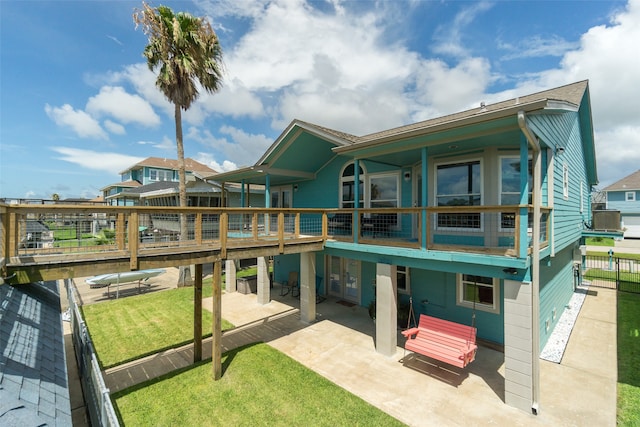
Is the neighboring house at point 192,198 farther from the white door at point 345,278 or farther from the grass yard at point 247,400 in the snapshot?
the white door at point 345,278

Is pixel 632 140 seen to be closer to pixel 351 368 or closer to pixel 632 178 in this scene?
pixel 632 178

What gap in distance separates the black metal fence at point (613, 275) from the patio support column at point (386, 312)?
13.6 m

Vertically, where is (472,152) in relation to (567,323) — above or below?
above

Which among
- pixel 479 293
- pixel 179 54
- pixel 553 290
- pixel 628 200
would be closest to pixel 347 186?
pixel 479 293

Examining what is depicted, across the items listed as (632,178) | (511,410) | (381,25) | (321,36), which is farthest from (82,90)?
(632,178)

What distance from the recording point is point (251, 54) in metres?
17.0

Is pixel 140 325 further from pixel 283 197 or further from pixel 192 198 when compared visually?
pixel 192 198

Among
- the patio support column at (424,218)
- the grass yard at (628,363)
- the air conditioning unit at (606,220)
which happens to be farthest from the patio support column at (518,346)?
the air conditioning unit at (606,220)

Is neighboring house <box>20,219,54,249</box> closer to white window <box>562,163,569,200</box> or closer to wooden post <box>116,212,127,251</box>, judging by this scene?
wooden post <box>116,212,127,251</box>

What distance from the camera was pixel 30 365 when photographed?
286cm

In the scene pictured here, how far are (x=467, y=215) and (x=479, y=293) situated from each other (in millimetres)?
2322

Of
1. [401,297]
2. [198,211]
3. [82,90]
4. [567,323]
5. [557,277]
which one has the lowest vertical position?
[567,323]

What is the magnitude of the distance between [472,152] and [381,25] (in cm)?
984

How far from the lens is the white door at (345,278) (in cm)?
1136
